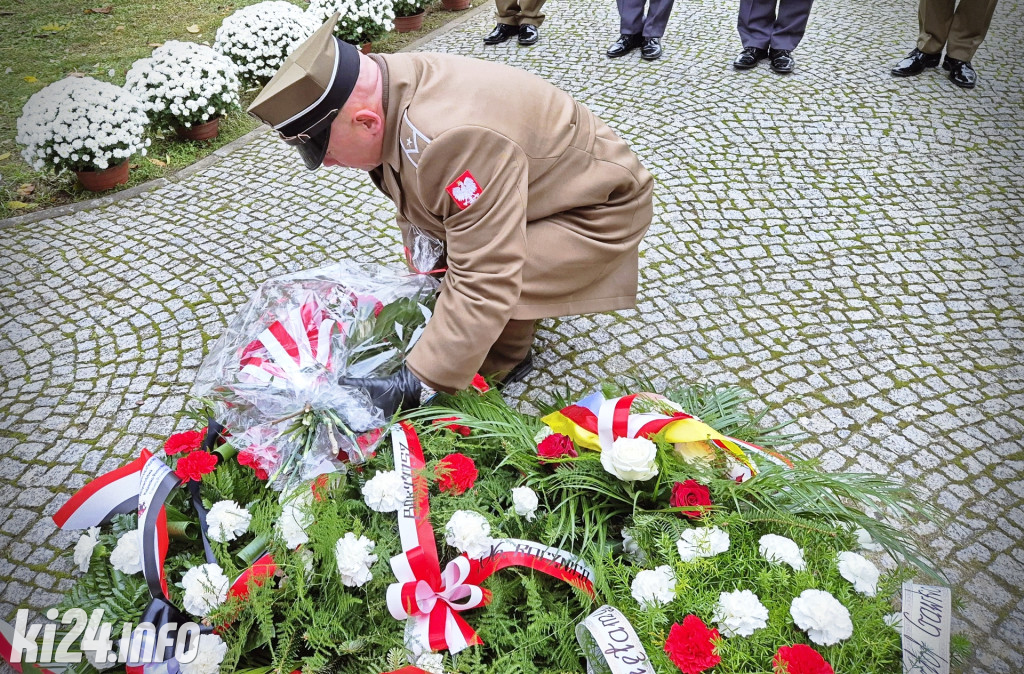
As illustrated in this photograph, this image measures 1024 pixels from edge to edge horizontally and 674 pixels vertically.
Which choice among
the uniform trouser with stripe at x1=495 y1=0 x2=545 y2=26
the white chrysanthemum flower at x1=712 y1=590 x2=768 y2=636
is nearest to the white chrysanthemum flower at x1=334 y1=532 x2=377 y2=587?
the white chrysanthemum flower at x1=712 y1=590 x2=768 y2=636

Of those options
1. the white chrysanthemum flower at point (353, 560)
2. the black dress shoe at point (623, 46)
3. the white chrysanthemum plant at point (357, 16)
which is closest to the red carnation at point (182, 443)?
the white chrysanthemum flower at point (353, 560)

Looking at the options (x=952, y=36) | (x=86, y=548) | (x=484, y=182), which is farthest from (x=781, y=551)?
(x=952, y=36)

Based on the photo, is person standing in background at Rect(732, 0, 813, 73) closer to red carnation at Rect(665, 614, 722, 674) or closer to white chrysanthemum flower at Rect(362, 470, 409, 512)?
white chrysanthemum flower at Rect(362, 470, 409, 512)

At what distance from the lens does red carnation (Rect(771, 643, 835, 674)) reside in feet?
4.55

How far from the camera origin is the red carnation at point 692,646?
1.43 meters

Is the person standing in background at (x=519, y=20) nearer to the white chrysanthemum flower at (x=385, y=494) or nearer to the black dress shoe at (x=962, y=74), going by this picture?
the black dress shoe at (x=962, y=74)

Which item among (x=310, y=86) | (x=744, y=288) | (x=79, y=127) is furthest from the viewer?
(x=79, y=127)

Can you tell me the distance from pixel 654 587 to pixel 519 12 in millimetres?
6286

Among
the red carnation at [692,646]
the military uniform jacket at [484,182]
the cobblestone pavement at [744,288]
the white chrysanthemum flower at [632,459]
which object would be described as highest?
the military uniform jacket at [484,182]

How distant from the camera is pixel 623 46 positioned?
249 inches

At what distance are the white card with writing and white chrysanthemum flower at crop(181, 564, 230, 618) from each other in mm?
1598

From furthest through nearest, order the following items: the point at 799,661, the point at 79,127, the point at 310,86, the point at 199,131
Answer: the point at 199,131 < the point at 79,127 < the point at 310,86 < the point at 799,661

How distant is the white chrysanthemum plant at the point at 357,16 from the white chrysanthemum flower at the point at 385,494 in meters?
5.42

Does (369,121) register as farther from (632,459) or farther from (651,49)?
(651,49)
